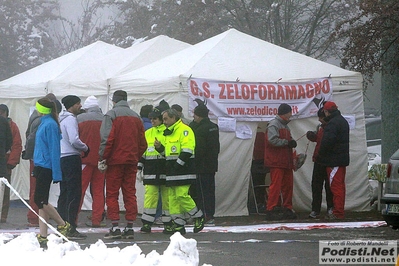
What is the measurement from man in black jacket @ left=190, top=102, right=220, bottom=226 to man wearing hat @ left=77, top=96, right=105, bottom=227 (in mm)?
1440

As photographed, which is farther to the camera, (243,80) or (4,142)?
(243,80)

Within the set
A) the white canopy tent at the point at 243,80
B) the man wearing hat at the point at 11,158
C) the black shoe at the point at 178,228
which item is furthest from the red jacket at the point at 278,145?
the man wearing hat at the point at 11,158

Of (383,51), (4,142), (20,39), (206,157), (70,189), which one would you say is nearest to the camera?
(70,189)

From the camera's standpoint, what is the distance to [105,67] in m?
18.9

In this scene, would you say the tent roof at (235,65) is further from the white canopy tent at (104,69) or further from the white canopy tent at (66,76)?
the white canopy tent at (66,76)

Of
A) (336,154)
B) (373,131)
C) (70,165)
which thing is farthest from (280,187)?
(373,131)

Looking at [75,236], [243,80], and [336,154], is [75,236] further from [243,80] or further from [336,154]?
[243,80]

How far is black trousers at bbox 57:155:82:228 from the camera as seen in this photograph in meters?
11.7

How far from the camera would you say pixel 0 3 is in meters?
41.2

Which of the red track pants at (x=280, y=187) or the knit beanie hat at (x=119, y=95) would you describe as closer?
the knit beanie hat at (x=119, y=95)

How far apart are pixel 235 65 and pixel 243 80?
444 mm

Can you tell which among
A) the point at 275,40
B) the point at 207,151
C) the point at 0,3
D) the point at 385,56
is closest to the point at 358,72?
the point at 385,56

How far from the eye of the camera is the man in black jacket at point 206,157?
1384cm

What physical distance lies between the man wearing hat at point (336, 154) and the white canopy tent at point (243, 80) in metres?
1.27
